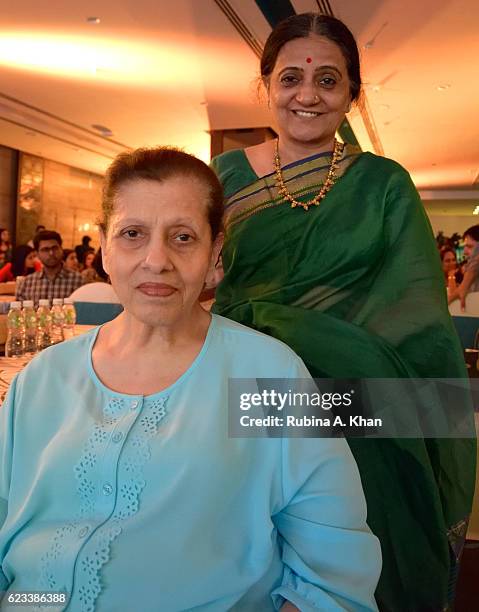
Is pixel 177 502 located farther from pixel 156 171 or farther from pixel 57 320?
pixel 57 320

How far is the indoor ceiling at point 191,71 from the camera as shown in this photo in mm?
5957

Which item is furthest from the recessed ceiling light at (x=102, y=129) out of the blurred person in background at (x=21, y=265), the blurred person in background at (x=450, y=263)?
the blurred person in background at (x=450, y=263)

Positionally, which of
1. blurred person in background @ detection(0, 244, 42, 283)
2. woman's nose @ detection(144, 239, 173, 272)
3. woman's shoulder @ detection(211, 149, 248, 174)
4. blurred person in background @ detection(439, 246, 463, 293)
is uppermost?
blurred person in background @ detection(0, 244, 42, 283)

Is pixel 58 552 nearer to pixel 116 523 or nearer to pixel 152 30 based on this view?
pixel 116 523

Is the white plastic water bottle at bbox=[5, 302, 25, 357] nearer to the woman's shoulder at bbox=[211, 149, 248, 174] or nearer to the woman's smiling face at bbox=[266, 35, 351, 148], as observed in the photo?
the woman's shoulder at bbox=[211, 149, 248, 174]

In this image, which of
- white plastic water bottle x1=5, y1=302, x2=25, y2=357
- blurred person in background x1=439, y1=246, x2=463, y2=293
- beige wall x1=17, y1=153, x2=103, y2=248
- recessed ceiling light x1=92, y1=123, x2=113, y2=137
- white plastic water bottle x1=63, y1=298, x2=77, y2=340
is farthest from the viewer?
beige wall x1=17, y1=153, x2=103, y2=248

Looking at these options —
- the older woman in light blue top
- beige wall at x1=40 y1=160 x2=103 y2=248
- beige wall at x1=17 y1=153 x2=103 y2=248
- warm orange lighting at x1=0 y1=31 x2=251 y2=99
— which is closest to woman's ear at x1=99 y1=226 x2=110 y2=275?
the older woman in light blue top

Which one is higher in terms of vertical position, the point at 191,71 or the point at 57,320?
the point at 191,71

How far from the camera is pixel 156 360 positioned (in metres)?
1.09

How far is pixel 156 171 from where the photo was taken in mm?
1040

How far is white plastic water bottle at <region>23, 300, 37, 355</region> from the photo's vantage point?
8.14 feet

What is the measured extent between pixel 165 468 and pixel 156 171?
482 mm

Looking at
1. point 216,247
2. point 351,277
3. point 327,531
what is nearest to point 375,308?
point 351,277

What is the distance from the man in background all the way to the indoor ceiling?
6.83 ft
